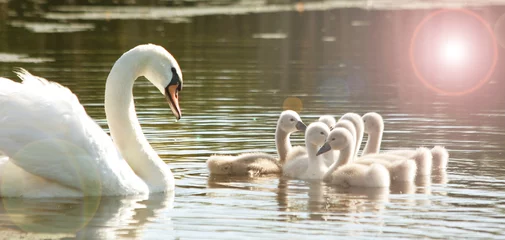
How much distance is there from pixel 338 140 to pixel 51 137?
370cm

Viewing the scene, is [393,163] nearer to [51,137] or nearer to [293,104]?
[51,137]

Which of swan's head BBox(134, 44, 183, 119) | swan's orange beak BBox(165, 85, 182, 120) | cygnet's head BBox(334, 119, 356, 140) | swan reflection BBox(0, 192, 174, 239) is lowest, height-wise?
swan reflection BBox(0, 192, 174, 239)

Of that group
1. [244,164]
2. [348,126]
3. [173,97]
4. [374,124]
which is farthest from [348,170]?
[173,97]

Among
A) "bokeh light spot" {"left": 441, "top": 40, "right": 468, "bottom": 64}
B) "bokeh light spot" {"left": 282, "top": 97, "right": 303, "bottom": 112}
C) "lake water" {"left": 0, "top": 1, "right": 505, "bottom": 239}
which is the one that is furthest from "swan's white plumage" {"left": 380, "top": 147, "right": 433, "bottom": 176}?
"bokeh light spot" {"left": 441, "top": 40, "right": 468, "bottom": 64}

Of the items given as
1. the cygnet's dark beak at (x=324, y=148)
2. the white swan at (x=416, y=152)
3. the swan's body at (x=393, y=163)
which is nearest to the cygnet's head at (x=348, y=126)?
the swan's body at (x=393, y=163)

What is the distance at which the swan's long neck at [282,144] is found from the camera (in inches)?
547

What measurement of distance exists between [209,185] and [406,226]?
312 centimetres

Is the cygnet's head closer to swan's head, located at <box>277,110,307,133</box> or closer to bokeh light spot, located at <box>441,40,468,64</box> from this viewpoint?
swan's head, located at <box>277,110,307,133</box>

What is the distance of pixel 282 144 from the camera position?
551 inches

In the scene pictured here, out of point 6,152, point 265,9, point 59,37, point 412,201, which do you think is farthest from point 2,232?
point 265,9

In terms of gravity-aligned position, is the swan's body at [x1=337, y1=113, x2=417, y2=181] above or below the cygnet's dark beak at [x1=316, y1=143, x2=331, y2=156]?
below

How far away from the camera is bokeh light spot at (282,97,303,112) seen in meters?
19.1

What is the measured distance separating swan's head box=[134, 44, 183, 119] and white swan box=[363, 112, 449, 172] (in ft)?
10.1

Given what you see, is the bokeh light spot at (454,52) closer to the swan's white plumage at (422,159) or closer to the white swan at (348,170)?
the swan's white plumage at (422,159)
